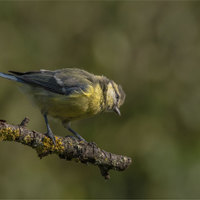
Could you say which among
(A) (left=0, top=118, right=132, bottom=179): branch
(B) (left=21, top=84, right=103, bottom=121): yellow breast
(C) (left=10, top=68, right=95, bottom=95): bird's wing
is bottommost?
(A) (left=0, top=118, right=132, bottom=179): branch

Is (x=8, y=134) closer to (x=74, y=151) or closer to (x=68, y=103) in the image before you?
(x=74, y=151)

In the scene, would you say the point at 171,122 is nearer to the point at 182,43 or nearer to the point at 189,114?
the point at 189,114

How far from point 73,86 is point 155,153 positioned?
196 cm

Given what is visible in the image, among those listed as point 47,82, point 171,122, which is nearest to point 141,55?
point 171,122

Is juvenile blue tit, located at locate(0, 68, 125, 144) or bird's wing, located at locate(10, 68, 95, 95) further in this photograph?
bird's wing, located at locate(10, 68, 95, 95)

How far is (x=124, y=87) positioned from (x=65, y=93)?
1920 mm

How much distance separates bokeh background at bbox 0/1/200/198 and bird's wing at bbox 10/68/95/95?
124 centimetres

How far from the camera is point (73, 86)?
5.77 meters

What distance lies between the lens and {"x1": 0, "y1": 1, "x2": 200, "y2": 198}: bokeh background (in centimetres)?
660

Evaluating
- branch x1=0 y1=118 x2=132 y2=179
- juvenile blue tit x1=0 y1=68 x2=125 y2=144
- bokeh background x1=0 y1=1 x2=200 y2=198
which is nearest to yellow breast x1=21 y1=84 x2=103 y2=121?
juvenile blue tit x1=0 y1=68 x2=125 y2=144

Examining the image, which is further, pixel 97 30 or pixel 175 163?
pixel 97 30

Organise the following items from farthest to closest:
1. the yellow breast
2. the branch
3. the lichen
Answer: the yellow breast
the branch
the lichen

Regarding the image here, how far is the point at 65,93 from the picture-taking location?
5637 millimetres

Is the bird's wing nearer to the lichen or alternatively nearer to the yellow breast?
the yellow breast
